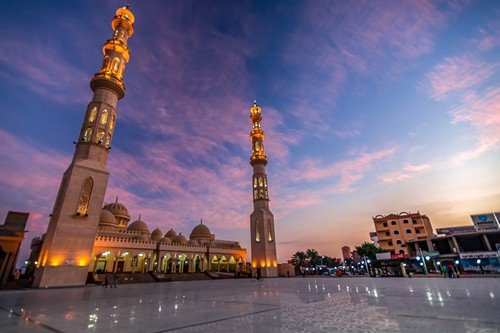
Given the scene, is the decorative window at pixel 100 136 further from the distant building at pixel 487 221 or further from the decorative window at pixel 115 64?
the distant building at pixel 487 221

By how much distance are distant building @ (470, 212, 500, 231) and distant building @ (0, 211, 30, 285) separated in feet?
217

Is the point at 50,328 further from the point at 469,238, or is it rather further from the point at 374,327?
the point at 469,238

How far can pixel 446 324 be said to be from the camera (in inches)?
165

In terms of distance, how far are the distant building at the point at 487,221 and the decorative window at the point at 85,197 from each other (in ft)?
190

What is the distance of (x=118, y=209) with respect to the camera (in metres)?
52.1

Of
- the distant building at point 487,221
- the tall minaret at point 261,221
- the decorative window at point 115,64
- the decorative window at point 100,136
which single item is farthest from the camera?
the tall minaret at point 261,221

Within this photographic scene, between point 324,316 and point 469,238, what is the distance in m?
52.4

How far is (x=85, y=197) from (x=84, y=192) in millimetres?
546

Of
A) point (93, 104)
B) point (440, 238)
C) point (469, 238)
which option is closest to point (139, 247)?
point (93, 104)

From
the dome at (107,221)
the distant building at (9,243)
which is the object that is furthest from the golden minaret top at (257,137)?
the distant building at (9,243)

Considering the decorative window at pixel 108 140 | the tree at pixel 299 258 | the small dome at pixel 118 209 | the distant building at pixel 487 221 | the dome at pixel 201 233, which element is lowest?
the tree at pixel 299 258

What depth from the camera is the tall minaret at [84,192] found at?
23172 mm

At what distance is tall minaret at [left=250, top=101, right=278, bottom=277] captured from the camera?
46.3 meters

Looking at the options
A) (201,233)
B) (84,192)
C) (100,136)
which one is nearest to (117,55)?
(100,136)
